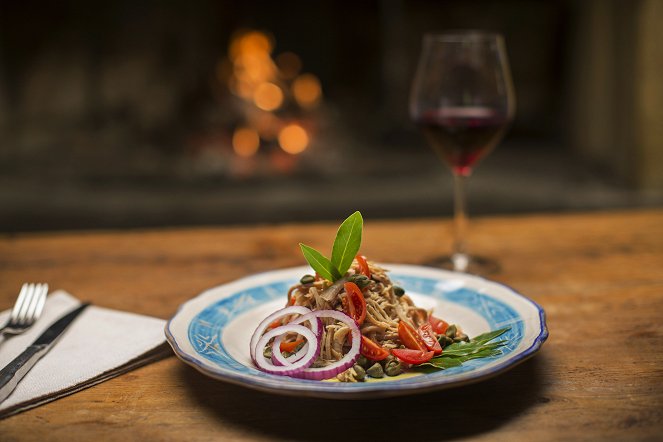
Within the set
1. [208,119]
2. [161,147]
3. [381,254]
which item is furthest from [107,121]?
[381,254]

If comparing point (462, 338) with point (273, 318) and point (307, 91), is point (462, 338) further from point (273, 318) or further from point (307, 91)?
point (307, 91)

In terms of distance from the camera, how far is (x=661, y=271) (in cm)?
126

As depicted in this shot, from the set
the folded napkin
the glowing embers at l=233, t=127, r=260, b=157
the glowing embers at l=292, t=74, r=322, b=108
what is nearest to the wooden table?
the folded napkin

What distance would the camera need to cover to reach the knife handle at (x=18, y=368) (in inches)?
31.0

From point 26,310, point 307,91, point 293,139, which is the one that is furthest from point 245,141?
point 26,310

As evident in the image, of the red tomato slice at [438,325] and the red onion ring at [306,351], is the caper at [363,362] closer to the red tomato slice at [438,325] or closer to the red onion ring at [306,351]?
the red onion ring at [306,351]

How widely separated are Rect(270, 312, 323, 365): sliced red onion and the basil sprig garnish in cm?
6

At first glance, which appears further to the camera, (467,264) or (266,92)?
(266,92)

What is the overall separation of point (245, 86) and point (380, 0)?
779 mm

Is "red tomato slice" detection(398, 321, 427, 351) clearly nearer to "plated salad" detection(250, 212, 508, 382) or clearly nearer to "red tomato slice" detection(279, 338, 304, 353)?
"plated salad" detection(250, 212, 508, 382)

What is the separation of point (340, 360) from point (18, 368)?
354 millimetres

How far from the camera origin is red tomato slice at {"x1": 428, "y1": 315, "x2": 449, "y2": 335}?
0.91 m

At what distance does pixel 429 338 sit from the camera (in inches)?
33.3

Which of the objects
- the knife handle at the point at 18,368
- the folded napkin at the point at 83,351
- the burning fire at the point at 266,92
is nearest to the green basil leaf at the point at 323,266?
the folded napkin at the point at 83,351
